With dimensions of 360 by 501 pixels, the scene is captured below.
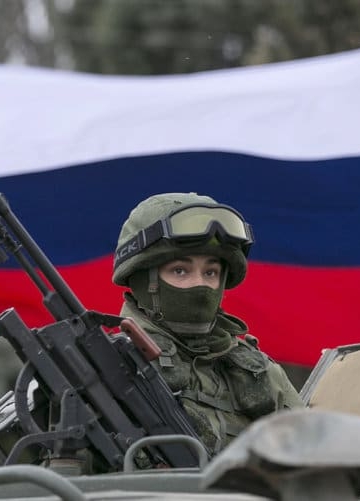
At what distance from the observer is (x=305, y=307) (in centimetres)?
896

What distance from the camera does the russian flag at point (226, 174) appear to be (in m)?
8.91

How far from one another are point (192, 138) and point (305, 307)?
129 centimetres

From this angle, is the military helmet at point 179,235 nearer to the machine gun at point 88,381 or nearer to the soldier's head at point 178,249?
the soldier's head at point 178,249

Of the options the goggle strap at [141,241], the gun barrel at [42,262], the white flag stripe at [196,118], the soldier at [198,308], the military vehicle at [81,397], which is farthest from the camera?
the white flag stripe at [196,118]

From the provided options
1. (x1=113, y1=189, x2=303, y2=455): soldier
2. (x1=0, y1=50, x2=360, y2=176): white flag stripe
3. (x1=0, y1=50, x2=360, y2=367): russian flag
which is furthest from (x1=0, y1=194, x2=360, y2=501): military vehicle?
(x1=0, y1=50, x2=360, y2=176): white flag stripe

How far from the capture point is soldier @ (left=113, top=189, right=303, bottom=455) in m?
5.43

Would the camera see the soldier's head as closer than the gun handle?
No

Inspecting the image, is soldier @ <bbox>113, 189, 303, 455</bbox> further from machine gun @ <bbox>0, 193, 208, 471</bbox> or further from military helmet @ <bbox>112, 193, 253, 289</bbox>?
machine gun @ <bbox>0, 193, 208, 471</bbox>

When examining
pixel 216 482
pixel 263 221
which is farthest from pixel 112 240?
pixel 216 482

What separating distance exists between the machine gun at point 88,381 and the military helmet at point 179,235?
1.62ft

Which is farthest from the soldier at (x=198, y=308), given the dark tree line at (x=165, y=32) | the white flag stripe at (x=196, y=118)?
the dark tree line at (x=165, y=32)

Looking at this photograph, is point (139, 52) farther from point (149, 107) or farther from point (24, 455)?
point (24, 455)

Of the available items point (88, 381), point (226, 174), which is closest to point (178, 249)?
point (88, 381)

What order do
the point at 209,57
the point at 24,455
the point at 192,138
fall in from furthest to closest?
the point at 209,57, the point at 192,138, the point at 24,455
